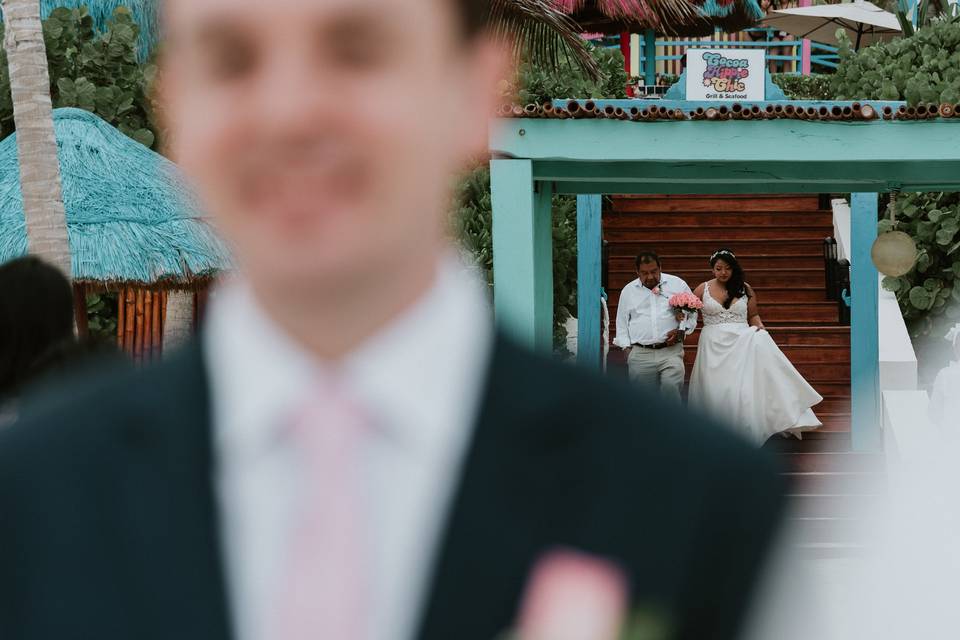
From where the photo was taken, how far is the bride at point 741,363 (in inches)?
480

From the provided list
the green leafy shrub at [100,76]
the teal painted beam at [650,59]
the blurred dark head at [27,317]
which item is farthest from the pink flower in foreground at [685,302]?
the teal painted beam at [650,59]

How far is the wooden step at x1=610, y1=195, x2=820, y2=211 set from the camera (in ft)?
58.4

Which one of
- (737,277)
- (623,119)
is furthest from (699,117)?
(737,277)

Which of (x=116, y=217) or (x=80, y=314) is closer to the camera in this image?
(x=80, y=314)

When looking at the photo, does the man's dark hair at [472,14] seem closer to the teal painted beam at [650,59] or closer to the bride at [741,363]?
the bride at [741,363]

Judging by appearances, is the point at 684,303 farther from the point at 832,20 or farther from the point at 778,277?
the point at 832,20

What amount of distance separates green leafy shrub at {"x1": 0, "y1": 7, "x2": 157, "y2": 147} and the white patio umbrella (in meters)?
12.1

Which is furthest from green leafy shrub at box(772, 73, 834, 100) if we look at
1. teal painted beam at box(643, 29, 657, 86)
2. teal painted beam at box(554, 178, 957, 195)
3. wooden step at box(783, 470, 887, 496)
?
wooden step at box(783, 470, 887, 496)

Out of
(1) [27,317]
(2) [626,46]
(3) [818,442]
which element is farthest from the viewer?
(2) [626,46]

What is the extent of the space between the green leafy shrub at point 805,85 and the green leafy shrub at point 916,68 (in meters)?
3.44

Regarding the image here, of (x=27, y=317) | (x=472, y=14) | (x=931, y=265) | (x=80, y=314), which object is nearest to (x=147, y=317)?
(x=80, y=314)

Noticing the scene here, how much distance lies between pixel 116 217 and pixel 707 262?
853cm

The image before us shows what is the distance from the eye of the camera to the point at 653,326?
11500mm

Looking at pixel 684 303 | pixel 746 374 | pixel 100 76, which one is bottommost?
pixel 746 374
